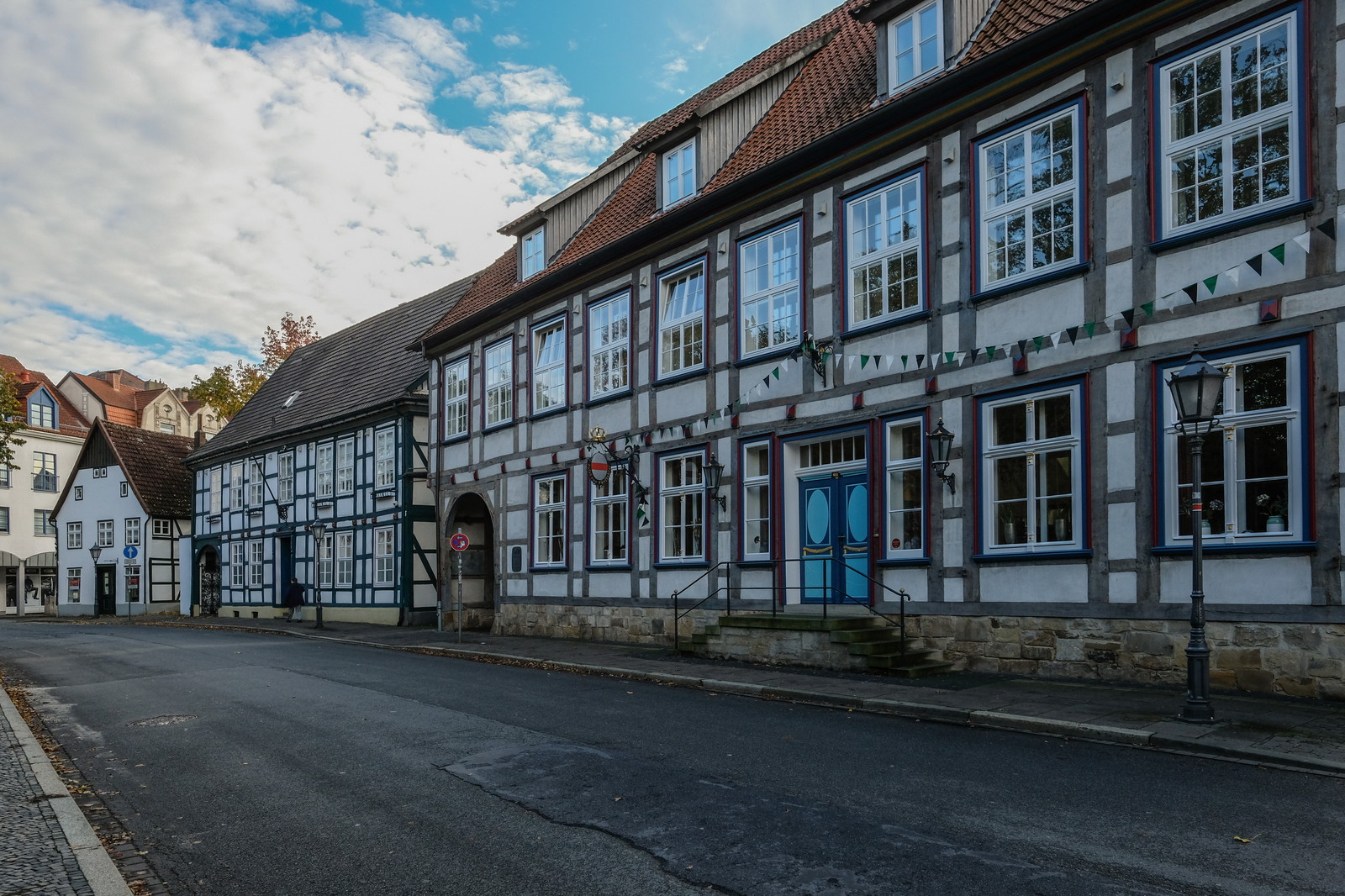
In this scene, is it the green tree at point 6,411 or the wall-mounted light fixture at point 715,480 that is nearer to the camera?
the wall-mounted light fixture at point 715,480

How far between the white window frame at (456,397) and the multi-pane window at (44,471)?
46172 millimetres

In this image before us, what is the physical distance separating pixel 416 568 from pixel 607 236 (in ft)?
42.5

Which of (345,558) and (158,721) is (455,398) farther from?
(158,721)

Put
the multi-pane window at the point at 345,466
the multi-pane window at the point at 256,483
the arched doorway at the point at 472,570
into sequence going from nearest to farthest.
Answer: the arched doorway at the point at 472,570, the multi-pane window at the point at 345,466, the multi-pane window at the point at 256,483

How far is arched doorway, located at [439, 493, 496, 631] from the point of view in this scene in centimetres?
2700

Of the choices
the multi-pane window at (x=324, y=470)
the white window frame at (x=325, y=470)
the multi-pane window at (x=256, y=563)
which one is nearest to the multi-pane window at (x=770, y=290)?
the white window frame at (x=325, y=470)

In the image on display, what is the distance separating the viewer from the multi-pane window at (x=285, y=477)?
36688mm

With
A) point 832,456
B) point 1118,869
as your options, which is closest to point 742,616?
point 832,456

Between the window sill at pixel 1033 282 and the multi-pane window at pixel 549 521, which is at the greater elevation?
the window sill at pixel 1033 282

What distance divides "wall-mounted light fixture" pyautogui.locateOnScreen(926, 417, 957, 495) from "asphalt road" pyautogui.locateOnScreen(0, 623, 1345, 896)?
4170 millimetres

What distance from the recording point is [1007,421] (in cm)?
1357

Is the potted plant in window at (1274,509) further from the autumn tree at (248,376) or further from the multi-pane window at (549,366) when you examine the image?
the autumn tree at (248,376)

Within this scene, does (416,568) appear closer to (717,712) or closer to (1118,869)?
(717,712)

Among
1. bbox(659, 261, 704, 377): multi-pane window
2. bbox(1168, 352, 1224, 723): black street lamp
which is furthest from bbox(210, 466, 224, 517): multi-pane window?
bbox(1168, 352, 1224, 723): black street lamp
